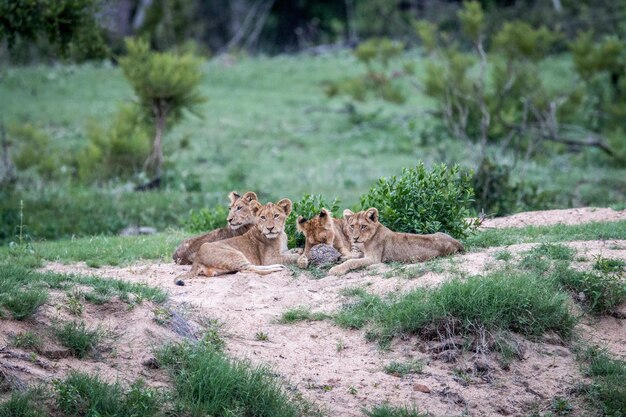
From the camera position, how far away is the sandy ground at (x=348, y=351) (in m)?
8.30

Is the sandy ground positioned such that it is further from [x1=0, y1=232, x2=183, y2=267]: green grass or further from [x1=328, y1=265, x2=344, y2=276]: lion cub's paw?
[x1=0, y1=232, x2=183, y2=267]: green grass

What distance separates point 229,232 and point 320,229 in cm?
129

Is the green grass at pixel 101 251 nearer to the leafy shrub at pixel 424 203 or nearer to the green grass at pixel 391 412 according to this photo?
the leafy shrub at pixel 424 203

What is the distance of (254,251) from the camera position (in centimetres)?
1095

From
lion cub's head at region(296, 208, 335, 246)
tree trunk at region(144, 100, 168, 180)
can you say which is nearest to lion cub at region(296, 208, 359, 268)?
lion cub's head at region(296, 208, 335, 246)

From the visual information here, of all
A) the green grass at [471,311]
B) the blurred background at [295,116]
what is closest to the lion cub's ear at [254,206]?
the blurred background at [295,116]

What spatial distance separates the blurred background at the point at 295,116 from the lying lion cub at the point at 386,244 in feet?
4.12

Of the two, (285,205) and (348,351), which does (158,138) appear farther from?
(348,351)

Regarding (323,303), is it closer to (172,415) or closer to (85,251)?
(172,415)

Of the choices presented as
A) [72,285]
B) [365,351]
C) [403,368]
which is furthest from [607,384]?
[72,285]

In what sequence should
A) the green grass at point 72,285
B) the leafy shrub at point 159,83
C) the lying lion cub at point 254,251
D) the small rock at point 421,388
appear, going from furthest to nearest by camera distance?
the leafy shrub at point 159,83, the lying lion cub at point 254,251, the green grass at point 72,285, the small rock at point 421,388

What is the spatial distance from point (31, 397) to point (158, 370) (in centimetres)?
122

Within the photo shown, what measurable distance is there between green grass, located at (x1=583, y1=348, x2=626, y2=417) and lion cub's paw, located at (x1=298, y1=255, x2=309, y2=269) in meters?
3.30

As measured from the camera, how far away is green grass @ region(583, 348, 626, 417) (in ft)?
→ 27.7
